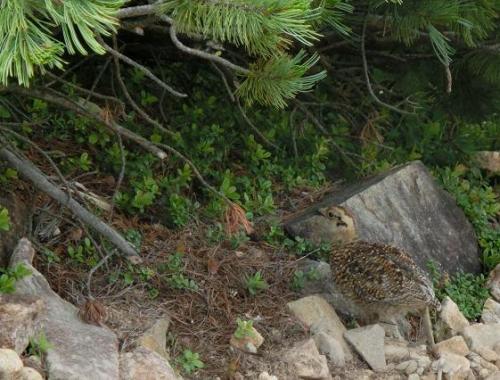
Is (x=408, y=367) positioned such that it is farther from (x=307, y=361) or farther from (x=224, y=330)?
(x=224, y=330)

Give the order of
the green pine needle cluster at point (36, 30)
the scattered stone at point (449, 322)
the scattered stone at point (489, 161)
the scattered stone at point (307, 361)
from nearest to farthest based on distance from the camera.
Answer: the green pine needle cluster at point (36, 30)
the scattered stone at point (307, 361)
the scattered stone at point (449, 322)
the scattered stone at point (489, 161)

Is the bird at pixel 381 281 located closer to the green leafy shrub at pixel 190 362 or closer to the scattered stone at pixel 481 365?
the scattered stone at pixel 481 365

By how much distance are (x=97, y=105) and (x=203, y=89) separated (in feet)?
4.20

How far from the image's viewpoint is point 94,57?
6871 mm

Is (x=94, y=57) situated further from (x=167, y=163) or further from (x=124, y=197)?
(x=124, y=197)

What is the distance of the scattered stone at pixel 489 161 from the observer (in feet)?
25.5

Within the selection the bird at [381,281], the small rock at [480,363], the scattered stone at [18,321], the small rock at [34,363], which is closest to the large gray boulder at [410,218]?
the bird at [381,281]

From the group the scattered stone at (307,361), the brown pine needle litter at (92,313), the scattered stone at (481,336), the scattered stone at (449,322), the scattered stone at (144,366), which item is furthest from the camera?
the scattered stone at (449,322)

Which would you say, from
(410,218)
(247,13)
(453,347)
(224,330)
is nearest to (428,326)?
(453,347)

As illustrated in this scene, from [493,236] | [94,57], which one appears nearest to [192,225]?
[94,57]

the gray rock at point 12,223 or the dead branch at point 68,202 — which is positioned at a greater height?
the dead branch at point 68,202

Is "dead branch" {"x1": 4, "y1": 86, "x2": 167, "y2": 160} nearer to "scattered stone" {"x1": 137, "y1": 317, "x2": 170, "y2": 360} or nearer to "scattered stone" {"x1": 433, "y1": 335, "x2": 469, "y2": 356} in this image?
"scattered stone" {"x1": 137, "y1": 317, "x2": 170, "y2": 360}

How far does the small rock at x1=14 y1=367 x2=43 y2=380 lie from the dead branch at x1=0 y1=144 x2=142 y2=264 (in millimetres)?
1171

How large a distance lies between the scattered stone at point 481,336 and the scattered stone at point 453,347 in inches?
3.1
